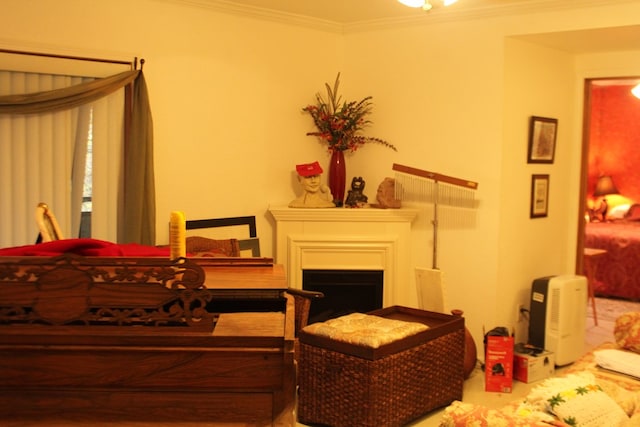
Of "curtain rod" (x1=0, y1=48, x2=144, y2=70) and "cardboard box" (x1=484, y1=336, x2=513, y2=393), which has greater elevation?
"curtain rod" (x1=0, y1=48, x2=144, y2=70)

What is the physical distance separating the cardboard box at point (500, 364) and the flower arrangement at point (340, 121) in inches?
63.5

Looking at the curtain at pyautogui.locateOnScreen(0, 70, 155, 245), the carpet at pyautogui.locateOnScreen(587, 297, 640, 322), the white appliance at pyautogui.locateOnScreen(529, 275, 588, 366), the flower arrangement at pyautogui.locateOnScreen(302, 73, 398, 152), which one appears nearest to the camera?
the curtain at pyautogui.locateOnScreen(0, 70, 155, 245)

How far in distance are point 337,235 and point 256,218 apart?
61 centimetres

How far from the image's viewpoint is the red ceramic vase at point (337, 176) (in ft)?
15.1

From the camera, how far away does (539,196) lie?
455cm

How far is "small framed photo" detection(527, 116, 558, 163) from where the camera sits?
14.5 feet

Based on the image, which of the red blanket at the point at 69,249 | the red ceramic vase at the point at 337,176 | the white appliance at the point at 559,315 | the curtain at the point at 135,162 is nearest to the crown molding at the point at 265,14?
the curtain at the point at 135,162

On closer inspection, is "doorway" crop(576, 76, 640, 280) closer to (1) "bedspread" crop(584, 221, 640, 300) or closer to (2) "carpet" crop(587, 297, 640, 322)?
(1) "bedspread" crop(584, 221, 640, 300)

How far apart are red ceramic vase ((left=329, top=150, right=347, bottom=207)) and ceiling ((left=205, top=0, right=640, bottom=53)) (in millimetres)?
1012

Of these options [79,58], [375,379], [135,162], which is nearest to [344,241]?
[375,379]

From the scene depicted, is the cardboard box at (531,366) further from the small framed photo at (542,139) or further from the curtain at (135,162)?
the curtain at (135,162)

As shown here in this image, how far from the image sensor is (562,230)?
4848 millimetres

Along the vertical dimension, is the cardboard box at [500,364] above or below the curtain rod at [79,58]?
below

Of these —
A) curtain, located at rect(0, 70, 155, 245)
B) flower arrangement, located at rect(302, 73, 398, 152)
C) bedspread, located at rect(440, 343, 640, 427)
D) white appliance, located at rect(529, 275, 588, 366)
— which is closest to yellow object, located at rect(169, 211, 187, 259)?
bedspread, located at rect(440, 343, 640, 427)
